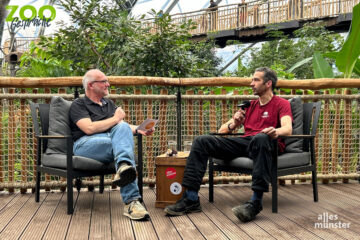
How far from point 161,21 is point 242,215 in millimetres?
3512

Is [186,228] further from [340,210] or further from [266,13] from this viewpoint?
[266,13]

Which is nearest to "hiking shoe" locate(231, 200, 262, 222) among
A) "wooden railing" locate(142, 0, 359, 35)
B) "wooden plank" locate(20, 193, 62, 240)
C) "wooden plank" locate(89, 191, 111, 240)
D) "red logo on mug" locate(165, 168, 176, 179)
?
"red logo on mug" locate(165, 168, 176, 179)

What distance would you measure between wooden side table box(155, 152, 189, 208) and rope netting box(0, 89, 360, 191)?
27cm

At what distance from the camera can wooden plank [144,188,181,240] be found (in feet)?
7.06

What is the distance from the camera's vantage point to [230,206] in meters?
2.85

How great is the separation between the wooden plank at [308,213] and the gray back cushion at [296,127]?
394 millimetres

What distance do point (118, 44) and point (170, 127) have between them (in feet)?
7.71

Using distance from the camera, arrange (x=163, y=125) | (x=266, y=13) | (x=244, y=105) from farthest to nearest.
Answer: (x=266, y=13) < (x=163, y=125) < (x=244, y=105)

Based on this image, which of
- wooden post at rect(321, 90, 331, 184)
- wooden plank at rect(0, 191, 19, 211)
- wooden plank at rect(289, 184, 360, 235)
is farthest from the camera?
wooden post at rect(321, 90, 331, 184)

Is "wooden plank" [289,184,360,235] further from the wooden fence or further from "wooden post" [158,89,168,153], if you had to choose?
"wooden post" [158,89,168,153]

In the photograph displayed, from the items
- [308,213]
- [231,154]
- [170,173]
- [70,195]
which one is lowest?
[308,213]

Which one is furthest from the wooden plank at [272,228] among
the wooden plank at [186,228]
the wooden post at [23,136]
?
the wooden post at [23,136]

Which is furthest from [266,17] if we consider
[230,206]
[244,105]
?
[230,206]

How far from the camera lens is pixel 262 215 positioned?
2.60 meters
